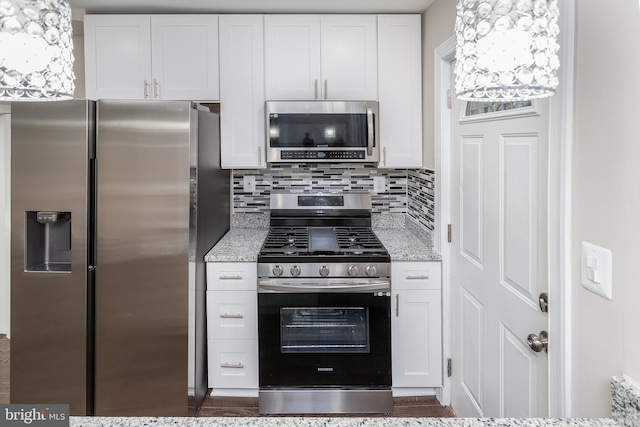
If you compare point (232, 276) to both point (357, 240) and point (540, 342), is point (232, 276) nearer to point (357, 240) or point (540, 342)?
point (357, 240)

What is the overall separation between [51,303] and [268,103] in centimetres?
163

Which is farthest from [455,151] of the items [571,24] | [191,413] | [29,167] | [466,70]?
[29,167]

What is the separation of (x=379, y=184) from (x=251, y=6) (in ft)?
4.72

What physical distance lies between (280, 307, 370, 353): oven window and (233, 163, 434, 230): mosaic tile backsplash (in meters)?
1.00

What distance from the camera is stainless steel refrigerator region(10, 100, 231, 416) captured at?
7.52 feet

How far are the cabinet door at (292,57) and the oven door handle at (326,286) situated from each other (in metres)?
1.19

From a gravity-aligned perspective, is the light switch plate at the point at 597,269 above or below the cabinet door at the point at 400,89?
below

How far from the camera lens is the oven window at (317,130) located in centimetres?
A: 274

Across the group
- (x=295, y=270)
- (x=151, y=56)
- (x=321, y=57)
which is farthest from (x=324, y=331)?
(x=151, y=56)

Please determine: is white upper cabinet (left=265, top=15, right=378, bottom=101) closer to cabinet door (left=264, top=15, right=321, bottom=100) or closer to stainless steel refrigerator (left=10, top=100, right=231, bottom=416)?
cabinet door (left=264, top=15, right=321, bottom=100)

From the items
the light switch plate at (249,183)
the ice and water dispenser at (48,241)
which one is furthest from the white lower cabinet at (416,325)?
the ice and water dispenser at (48,241)

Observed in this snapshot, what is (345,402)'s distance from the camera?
2.47 meters

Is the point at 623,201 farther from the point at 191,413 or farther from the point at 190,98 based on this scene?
the point at 190,98

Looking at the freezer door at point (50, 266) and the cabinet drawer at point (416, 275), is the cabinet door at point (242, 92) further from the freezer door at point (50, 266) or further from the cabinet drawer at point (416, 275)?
the cabinet drawer at point (416, 275)
